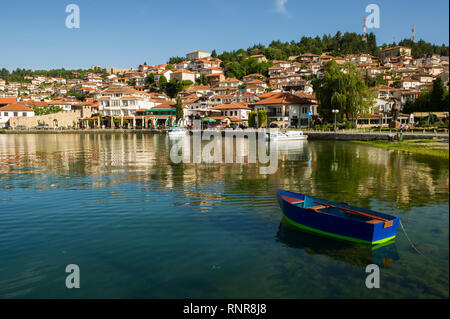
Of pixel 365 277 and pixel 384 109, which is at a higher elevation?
pixel 384 109

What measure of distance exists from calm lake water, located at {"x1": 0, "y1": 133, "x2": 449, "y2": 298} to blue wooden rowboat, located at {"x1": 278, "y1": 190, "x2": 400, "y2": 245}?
0.32 meters

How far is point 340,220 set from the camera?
9.78m

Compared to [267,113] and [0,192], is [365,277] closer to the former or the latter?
[0,192]

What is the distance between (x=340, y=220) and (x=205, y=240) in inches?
165

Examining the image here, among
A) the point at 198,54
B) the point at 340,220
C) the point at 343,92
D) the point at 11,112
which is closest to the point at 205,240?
the point at 340,220

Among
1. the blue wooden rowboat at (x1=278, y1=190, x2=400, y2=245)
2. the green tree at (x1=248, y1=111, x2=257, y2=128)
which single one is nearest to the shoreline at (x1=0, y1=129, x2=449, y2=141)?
the green tree at (x1=248, y1=111, x2=257, y2=128)

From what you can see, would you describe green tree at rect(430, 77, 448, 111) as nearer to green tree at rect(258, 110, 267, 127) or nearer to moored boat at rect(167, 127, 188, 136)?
green tree at rect(258, 110, 267, 127)

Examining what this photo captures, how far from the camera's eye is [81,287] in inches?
303

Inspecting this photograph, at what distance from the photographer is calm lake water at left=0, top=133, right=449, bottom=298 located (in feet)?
25.0

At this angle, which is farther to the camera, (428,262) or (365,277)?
(428,262)

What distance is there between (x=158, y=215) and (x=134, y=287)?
538cm

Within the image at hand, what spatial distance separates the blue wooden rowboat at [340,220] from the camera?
9422 millimetres

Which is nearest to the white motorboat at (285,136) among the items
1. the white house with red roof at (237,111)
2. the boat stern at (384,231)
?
the white house with red roof at (237,111)
